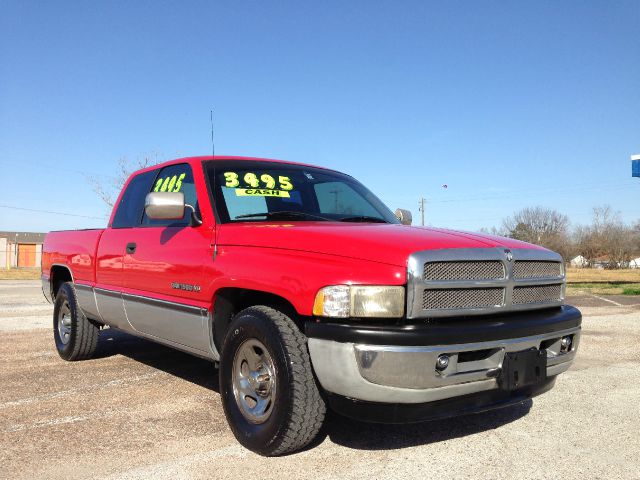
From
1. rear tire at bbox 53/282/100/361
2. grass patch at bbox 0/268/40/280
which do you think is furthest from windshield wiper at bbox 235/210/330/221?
grass patch at bbox 0/268/40/280

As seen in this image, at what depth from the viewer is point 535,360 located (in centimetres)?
303

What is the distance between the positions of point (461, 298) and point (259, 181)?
6.24 feet

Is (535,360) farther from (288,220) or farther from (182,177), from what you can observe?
(182,177)

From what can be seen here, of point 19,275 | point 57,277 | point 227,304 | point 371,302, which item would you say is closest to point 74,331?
point 57,277

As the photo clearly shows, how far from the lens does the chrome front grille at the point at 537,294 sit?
10.3ft

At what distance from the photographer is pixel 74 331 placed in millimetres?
5516

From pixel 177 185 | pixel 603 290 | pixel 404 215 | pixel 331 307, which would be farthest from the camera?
pixel 603 290

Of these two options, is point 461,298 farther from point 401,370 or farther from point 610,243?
point 610,243

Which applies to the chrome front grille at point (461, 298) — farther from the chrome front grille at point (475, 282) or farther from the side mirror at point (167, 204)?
the side mirror at point (167, 204)

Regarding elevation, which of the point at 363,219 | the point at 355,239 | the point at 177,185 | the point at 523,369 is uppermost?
the point at 177,185

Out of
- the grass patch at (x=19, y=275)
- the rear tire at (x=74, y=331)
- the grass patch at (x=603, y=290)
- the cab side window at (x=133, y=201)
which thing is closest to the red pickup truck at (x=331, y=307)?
the cab side window at (x=133, y=201)

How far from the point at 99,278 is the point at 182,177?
1.41 meters

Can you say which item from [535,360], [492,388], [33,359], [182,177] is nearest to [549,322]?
[535,360]

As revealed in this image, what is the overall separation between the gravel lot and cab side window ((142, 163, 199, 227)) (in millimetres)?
1355
